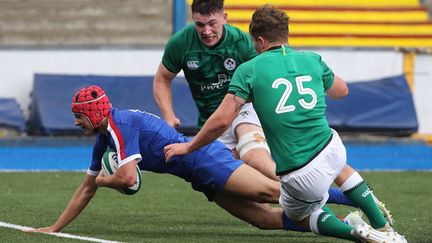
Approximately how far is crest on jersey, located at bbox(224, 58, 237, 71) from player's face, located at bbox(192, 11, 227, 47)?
208 millimetres

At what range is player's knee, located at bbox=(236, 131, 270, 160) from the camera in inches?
328

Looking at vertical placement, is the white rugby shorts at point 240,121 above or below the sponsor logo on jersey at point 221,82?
below

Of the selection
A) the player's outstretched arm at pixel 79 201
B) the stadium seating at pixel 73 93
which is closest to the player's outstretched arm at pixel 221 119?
the player's outstretched arm at pixel 79 201

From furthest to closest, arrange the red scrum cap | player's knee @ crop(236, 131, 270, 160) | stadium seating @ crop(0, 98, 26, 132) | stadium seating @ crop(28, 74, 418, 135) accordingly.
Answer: stadium seating @ crop(28, 74, 418, 135)
stadium seating @ crop(0, 98, 26, 132)
player's knee @ crop(236, 131, 270, 160)
the red scrum cap

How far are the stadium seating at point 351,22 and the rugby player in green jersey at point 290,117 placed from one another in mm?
12320

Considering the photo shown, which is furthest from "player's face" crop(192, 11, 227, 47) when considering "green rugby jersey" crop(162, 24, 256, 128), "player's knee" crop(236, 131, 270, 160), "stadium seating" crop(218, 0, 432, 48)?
"stadium seating" crop(218, 0, 432, 48)

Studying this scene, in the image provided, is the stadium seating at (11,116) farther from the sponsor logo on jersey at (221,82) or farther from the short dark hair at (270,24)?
the short dark hair at (270,24)

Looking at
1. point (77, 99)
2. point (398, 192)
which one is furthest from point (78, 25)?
point (77, 99)

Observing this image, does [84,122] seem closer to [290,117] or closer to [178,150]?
[178,150]

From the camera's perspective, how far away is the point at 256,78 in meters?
6.45

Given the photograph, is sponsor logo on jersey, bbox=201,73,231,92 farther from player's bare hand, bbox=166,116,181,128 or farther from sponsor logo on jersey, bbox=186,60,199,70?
player's bare hand, bbox=166,116,181,128

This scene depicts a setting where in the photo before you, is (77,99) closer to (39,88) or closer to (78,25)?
(39,88)

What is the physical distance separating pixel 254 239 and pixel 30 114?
30.2 ft

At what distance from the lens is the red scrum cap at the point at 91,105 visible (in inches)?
286
